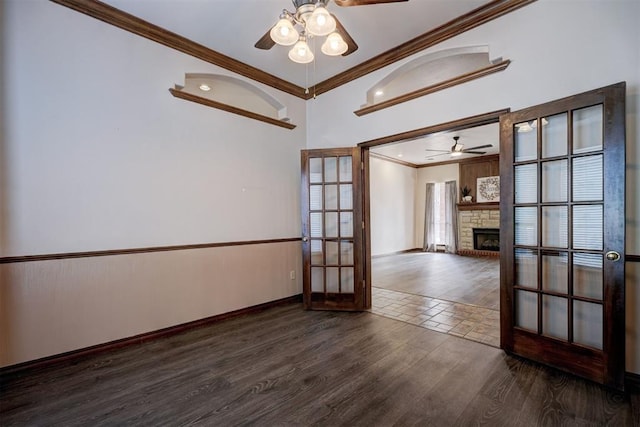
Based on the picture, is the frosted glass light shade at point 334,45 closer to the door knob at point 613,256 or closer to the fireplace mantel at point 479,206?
the door knob at point 613,256

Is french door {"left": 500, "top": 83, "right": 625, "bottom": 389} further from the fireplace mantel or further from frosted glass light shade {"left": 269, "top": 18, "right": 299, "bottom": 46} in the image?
the fireplace mantel

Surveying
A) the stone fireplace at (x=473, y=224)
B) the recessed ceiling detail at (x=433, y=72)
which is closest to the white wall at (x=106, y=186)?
the recessed ceiling detail at (x=433, y=72)

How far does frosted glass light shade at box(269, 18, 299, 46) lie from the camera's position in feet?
6.27

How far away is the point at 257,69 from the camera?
3.61 metres

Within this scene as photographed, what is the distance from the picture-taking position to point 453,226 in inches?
348

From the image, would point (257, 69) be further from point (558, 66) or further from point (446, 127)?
point (558, 66)

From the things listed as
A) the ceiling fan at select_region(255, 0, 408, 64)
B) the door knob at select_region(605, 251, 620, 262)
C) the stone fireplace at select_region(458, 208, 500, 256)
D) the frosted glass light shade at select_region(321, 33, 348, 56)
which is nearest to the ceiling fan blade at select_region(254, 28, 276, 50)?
the ceiling fan at select_region(255, 0, 408, 64)

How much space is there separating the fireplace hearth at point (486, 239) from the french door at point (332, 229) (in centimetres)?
627

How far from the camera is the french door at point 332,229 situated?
12.1 feet

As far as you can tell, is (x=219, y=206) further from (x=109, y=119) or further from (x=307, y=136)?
(x=307, y=136)

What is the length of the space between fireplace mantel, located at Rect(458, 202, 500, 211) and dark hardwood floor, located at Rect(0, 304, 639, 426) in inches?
259

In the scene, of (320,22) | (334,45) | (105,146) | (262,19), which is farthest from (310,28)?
(105,146)

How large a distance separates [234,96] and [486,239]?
798 cm

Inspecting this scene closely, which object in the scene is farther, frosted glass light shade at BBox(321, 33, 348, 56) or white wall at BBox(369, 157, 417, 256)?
white wall at BBox(369, 157, 417, 256)
